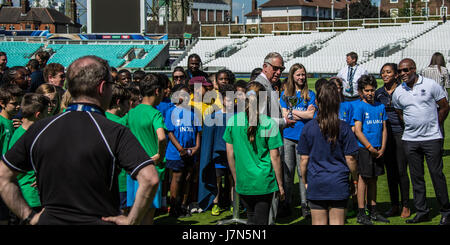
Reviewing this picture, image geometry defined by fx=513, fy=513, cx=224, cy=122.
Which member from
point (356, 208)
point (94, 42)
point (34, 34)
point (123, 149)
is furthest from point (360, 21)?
point (123, 149)

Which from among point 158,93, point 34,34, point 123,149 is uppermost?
point 34,34

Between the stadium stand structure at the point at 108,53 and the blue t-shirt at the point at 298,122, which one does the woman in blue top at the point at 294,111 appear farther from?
the stadium stand structure at the point at 108,53

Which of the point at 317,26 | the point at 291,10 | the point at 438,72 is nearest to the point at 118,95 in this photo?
the point at 438,72

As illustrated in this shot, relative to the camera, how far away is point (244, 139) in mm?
5148

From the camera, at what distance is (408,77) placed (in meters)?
6.60

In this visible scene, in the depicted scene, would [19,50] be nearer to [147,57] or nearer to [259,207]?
[147,57]

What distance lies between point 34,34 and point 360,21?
124 ft

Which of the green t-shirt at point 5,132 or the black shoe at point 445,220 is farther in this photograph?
the black shoe at point 445,220

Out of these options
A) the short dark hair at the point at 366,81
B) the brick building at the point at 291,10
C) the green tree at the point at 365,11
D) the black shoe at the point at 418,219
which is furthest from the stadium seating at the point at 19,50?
the brick building at the point at 291,10

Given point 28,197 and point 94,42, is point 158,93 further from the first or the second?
point 94,42

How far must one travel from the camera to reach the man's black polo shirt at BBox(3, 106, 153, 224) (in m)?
2.92

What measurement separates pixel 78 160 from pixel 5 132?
112 inches

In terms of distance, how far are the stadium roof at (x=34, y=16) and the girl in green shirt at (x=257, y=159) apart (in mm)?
110024

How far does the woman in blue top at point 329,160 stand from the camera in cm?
474
